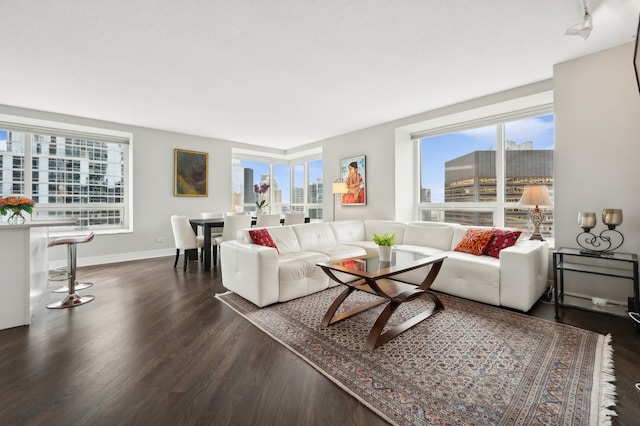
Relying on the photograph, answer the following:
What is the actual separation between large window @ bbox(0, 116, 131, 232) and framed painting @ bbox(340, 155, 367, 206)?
14.0 ft

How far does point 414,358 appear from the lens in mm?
1886

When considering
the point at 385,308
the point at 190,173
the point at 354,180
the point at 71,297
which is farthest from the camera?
the point at 190,173

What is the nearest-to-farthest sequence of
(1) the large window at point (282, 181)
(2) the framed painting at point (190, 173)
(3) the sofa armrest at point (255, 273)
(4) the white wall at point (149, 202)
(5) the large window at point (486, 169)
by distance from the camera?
1. (3) the sofa armrest at point (255, 273)
2. (5) the large window at point (486, 169)
3. (4) the white wall at point (149, 202)
4. (2) the framed painting at point (190, 173)
5. (1) the large window at point (282, 181)

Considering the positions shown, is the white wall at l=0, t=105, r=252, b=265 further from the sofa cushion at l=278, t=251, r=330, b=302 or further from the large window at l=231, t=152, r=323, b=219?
the sofa cushion at l=278, t=251, r=330, b=302

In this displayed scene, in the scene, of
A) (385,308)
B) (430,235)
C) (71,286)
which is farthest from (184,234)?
(430,235)

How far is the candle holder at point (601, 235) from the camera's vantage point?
2.49 metres

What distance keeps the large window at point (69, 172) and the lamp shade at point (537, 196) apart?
255 inches

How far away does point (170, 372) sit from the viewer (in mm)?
1741

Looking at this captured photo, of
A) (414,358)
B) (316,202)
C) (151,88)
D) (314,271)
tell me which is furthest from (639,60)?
(316,202)

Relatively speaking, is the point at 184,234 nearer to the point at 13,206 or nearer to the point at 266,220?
the point at 266,220

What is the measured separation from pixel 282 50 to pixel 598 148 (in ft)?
10.9

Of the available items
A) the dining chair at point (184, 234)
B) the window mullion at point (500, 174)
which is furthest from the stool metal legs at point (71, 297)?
the window mullion at point (500, 174)

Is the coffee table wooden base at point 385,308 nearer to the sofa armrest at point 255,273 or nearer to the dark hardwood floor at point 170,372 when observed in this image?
the dark hardwood floor at point 170,372

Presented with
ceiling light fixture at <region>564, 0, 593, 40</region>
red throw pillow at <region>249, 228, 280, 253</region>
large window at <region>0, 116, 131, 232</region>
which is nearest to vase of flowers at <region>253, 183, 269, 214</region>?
large window at <region>0, 116, 131, 232</region>
